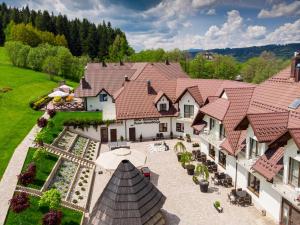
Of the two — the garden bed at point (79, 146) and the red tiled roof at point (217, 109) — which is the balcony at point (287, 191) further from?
the garden bed at point (79, 146)

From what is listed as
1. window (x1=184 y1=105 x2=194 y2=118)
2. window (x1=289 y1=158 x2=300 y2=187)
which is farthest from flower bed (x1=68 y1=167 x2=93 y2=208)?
window (x1=184 y1=105 x2=194 y2=118)

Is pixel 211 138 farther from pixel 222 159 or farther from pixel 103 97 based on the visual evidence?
pixel 103 97

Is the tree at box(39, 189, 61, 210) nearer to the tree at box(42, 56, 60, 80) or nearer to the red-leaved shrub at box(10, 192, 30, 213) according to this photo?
the red-leaved shrub at box(10, 192, 30, 213)

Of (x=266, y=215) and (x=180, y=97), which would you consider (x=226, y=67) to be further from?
(x=266, y=215)

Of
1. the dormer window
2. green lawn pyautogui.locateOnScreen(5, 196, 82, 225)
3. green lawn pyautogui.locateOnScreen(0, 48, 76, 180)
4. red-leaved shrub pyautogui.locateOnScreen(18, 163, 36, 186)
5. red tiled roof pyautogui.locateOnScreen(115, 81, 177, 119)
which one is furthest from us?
the dormer window

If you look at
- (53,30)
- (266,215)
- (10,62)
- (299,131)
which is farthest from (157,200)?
(53,30)
